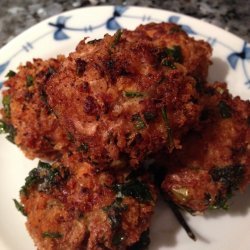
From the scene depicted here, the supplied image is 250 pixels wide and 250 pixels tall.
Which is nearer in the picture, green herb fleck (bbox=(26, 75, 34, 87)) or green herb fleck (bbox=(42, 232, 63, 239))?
green herb fleck (bbox=(42, 232, 63, 239))

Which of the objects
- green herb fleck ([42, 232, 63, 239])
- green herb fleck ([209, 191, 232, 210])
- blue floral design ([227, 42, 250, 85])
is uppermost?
blue floral design ([227, 42, 250, 85])

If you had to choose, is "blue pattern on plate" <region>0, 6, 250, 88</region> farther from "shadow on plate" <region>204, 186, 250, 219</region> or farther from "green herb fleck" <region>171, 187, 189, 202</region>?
"green herb fleck" <region>171, 187, 189, 202</region>

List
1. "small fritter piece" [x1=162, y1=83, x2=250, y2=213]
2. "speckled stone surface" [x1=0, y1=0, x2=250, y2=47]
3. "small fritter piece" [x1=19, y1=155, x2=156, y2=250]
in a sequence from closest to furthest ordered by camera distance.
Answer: "small fritter piece" [x1=19, y1=155, x2=156, y2=250] → "small fritter piece" [x1=162, y1=83, x2=250, y2=213] → "speckled stone surface" [x1=0, y1=0, x2=250, y2=47]

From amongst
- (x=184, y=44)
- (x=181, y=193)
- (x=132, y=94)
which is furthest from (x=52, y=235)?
(x=184, y=44)

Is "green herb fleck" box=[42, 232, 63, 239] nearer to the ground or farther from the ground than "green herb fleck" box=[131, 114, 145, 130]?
nearer to the ground

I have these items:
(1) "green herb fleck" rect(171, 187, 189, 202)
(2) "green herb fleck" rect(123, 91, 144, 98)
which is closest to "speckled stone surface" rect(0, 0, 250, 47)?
(1) "green herb fleck" rect(171, 187, 189, 202)

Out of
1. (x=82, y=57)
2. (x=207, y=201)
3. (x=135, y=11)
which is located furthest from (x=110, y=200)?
(x=135, y=11)

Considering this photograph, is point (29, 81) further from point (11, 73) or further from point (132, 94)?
point (132, 94)

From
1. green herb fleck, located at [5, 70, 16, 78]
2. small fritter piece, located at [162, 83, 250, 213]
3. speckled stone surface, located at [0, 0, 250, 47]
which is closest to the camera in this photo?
small fritter piece, located at [162, 83, 250, 213]

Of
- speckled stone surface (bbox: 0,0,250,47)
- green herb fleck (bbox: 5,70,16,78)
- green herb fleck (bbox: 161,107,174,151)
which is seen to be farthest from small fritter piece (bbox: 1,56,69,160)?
speckled stone surface (bbox: 0,0,250,47)

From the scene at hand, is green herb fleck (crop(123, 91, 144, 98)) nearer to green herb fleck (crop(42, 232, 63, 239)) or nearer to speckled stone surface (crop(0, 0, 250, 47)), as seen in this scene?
green herb fleck (crop(42, 232, 63, 239))
